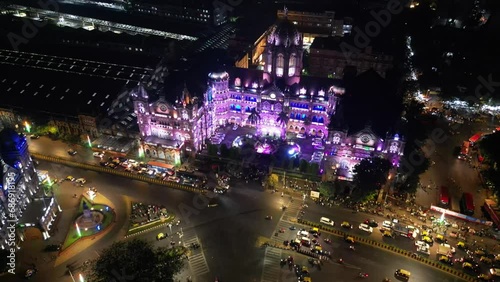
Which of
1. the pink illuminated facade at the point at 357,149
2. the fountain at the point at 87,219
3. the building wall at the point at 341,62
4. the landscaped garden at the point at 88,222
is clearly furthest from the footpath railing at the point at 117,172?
the building wall at the point at 341,62

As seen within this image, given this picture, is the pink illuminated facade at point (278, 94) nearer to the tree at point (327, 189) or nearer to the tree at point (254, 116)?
the tree at point (254, 116)

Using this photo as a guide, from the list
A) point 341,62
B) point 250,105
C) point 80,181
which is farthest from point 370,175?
point 80,181

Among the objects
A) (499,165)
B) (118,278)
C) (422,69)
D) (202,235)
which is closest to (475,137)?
(499,165)

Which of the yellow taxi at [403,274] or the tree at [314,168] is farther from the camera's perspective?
the tree at [314,168]

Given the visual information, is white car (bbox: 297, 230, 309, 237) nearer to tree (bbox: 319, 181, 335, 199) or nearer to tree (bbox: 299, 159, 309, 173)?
tree (bbox: 319, 181, 335, 199)

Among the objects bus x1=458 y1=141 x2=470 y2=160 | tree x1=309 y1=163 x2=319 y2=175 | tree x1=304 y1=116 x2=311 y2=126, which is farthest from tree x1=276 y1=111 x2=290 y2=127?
bus x1=458 y1=141 x2=470 y2=160

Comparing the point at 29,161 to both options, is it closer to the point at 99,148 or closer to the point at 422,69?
the point at 99,148
